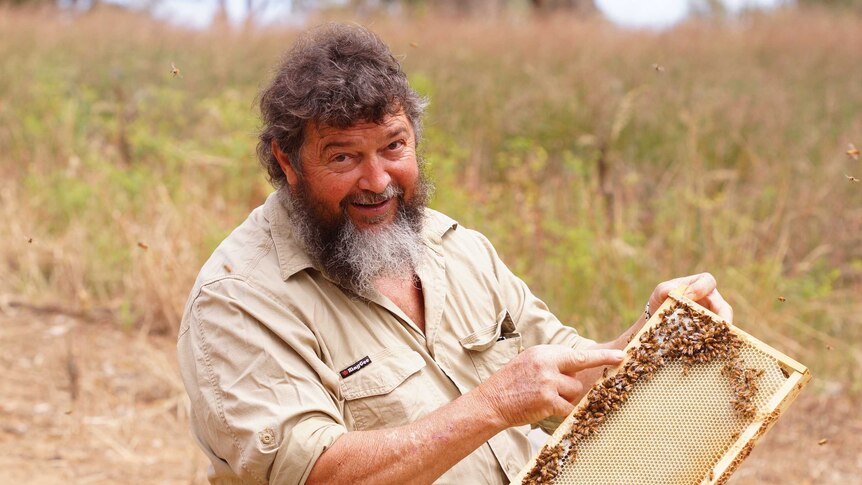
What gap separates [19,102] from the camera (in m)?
9.09

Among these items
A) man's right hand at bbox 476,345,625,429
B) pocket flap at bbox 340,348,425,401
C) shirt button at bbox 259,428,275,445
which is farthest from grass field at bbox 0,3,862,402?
shirt button at bbox 259,428,275,445

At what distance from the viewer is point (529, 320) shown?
3316 millimetres

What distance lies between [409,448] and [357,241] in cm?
68

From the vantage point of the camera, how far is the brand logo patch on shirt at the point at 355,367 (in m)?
2.78

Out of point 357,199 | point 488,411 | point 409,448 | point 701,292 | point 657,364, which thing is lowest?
point 409,448

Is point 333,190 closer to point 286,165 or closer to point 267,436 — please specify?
point 286,165

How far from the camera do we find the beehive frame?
2.51 meters

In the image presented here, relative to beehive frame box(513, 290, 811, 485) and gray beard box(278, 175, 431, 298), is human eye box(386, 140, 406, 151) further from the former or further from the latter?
beehive frame box(513, 290, 811, 485)


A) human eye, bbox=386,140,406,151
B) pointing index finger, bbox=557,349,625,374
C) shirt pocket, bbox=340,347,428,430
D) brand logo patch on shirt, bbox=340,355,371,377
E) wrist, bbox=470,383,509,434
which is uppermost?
human eye, bbox=386,140,406,151

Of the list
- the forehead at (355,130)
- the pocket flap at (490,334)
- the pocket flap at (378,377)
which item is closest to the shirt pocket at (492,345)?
the pocket flap at (490,334)

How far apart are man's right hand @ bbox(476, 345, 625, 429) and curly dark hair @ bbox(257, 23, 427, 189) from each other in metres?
0.87

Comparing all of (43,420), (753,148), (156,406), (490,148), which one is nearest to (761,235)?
(753,148)

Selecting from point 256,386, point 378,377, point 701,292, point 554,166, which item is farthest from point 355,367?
point 554,166

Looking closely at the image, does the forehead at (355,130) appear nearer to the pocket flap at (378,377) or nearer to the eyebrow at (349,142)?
the eyebrow at (349,142)
